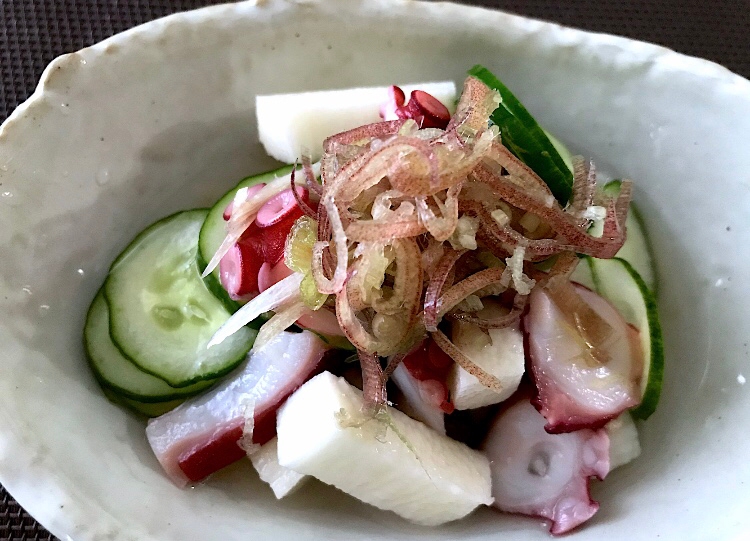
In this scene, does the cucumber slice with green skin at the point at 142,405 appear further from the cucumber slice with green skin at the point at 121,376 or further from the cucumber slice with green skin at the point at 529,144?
the cucumber slice with green skin at the point at 529,144

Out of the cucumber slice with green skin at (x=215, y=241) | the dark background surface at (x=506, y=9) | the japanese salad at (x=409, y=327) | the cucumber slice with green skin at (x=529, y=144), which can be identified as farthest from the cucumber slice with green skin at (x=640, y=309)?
the dark background surface at (x=506, y=9)

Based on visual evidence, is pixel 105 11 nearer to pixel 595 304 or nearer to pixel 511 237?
pixel 511 237

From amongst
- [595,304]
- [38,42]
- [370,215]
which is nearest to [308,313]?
[370,215]

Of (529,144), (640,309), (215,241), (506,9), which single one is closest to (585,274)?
(640,309)

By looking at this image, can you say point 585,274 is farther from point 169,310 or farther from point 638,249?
point 169,310

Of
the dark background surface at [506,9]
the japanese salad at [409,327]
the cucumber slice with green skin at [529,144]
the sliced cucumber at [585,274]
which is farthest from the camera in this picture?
the dark background surface at [506,9]

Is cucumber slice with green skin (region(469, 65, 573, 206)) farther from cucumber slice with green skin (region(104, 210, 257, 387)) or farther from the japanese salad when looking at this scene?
cucumber slice with green skin (region(104, 210, 257, 387))
